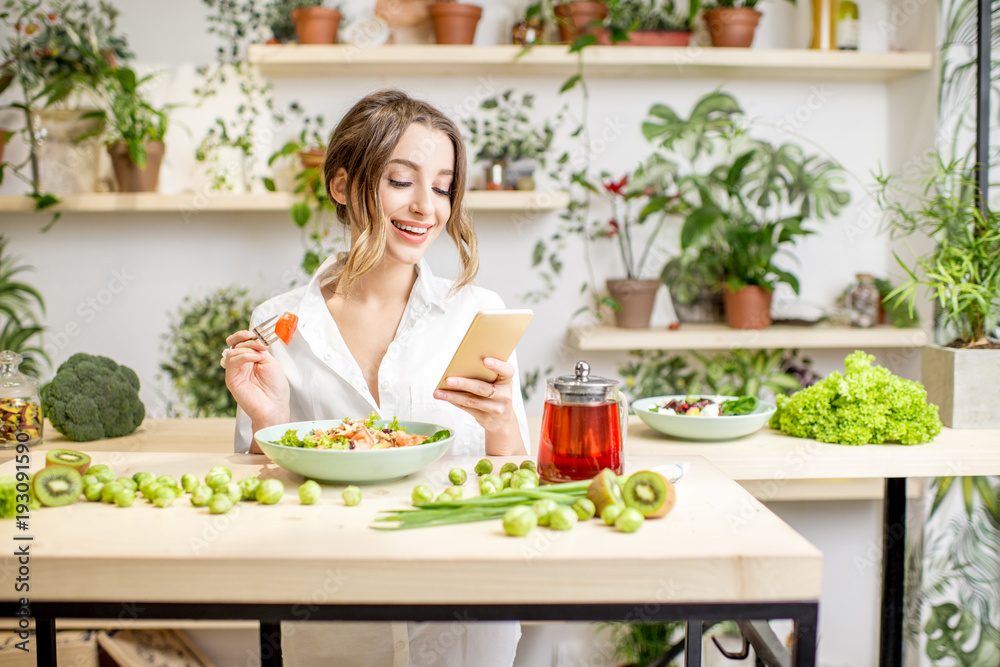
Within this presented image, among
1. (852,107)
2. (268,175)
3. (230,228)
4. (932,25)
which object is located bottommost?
(230,228)

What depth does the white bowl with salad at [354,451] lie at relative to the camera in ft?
3.54

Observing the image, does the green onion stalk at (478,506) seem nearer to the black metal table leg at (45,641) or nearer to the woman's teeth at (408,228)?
the black metal table leg at (45,641)

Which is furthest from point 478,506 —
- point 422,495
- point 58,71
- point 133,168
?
point 58,71

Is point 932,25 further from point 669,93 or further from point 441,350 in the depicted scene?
point 441,350

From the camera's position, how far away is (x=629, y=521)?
37.1 inches

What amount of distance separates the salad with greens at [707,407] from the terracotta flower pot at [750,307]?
3.06 feet

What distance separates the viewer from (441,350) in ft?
Result: 5.64

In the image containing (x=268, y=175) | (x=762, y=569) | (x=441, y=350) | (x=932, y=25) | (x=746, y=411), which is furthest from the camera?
(x=268, y=175)

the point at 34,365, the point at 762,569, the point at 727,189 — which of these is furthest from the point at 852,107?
the point at 34,365

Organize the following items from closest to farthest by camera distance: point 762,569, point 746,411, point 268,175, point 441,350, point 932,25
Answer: point 762,569, point 441,350, point 746,411, point 932,25, point 268,175

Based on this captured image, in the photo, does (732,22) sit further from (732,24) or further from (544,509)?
(544,509)

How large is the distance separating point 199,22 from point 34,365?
1401 millimetres

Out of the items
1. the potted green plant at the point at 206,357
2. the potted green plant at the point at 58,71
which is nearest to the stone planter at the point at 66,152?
the potted green plant at the point at 58,71

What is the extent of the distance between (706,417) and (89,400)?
1.50 metres
